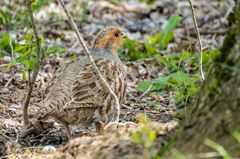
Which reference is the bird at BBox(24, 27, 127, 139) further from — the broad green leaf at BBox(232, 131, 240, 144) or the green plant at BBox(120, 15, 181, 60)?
the green plant at BBox(120, 15, 181, 60)

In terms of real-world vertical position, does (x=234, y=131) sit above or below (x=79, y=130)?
above

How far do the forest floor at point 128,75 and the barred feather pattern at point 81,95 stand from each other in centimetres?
23

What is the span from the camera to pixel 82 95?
241 inches

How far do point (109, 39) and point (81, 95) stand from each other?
4.45 ft

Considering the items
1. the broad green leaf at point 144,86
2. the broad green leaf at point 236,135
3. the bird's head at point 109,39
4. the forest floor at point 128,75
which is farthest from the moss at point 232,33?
the broad green leaf at point 144,86

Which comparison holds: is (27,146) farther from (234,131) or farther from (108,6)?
(108,6)

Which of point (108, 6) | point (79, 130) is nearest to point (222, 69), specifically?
point (79, 130)

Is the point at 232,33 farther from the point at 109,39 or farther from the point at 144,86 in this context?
the point at 144,86

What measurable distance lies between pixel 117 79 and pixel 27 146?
1.12 meters

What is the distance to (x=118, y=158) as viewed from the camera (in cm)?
426

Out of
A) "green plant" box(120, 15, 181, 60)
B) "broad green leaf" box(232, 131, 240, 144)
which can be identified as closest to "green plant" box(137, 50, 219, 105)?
"green plant" box(120, 15, 181, 60)

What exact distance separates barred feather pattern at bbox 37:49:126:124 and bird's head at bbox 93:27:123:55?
59 cm

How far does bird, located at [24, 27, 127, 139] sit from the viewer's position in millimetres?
5987

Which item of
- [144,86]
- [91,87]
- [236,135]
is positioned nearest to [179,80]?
[144,86]
